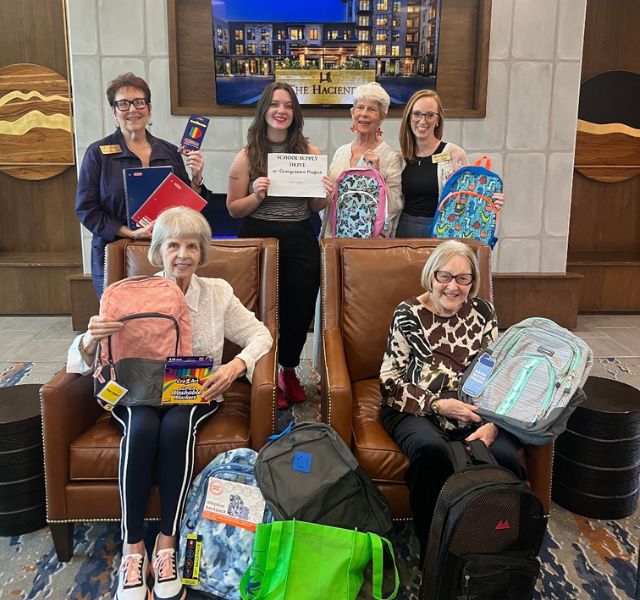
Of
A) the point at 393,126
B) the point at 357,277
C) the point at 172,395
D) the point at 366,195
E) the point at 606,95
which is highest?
the point at 606,95

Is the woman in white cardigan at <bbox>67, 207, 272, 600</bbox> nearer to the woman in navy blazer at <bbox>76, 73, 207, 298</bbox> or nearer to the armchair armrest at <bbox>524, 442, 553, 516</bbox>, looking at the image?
the woman in navy blazer at <bbox>76, 73, 207, 298</bbox>

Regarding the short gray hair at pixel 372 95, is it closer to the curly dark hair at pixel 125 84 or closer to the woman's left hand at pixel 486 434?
the curly dark hair at pixel 125 84

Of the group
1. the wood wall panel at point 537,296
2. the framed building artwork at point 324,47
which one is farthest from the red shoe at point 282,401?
A: the framed building artwork at point 324,47

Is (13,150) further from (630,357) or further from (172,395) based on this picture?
(630,357)

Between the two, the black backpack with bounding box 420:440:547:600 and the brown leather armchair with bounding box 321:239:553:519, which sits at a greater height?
the brown leather armchair with bounding box 321:239:553:519

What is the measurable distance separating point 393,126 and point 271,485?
321cm

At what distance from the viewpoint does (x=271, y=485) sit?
5.79 ft

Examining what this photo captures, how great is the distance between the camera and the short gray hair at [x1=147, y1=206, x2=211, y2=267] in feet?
6.57

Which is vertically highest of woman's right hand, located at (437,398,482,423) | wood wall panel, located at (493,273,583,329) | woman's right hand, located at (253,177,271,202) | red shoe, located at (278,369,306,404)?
woman's right hand, located at (253,177,271,202)

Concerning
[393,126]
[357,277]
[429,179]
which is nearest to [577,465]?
[357,277]

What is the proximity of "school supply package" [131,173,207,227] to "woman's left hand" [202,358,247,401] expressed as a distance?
2.47ft

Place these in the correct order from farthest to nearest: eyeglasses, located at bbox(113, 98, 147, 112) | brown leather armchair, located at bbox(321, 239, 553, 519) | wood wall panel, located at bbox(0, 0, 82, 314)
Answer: wood wall panel, located at bbox(0, 0, 82, 314), eyeglasses, located at bbox(113, 98, 147, 112), brown leather armchair, located at bbox(321, 239, 553, 519)

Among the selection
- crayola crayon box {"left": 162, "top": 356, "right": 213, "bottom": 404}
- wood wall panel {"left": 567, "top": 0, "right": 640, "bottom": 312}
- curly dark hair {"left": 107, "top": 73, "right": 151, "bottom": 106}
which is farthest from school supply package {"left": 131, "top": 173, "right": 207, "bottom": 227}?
wood wall panel {"left": 567, "top": 0, "right": 640, "bottom": 312}

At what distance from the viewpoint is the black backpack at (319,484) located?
5.66 feet
